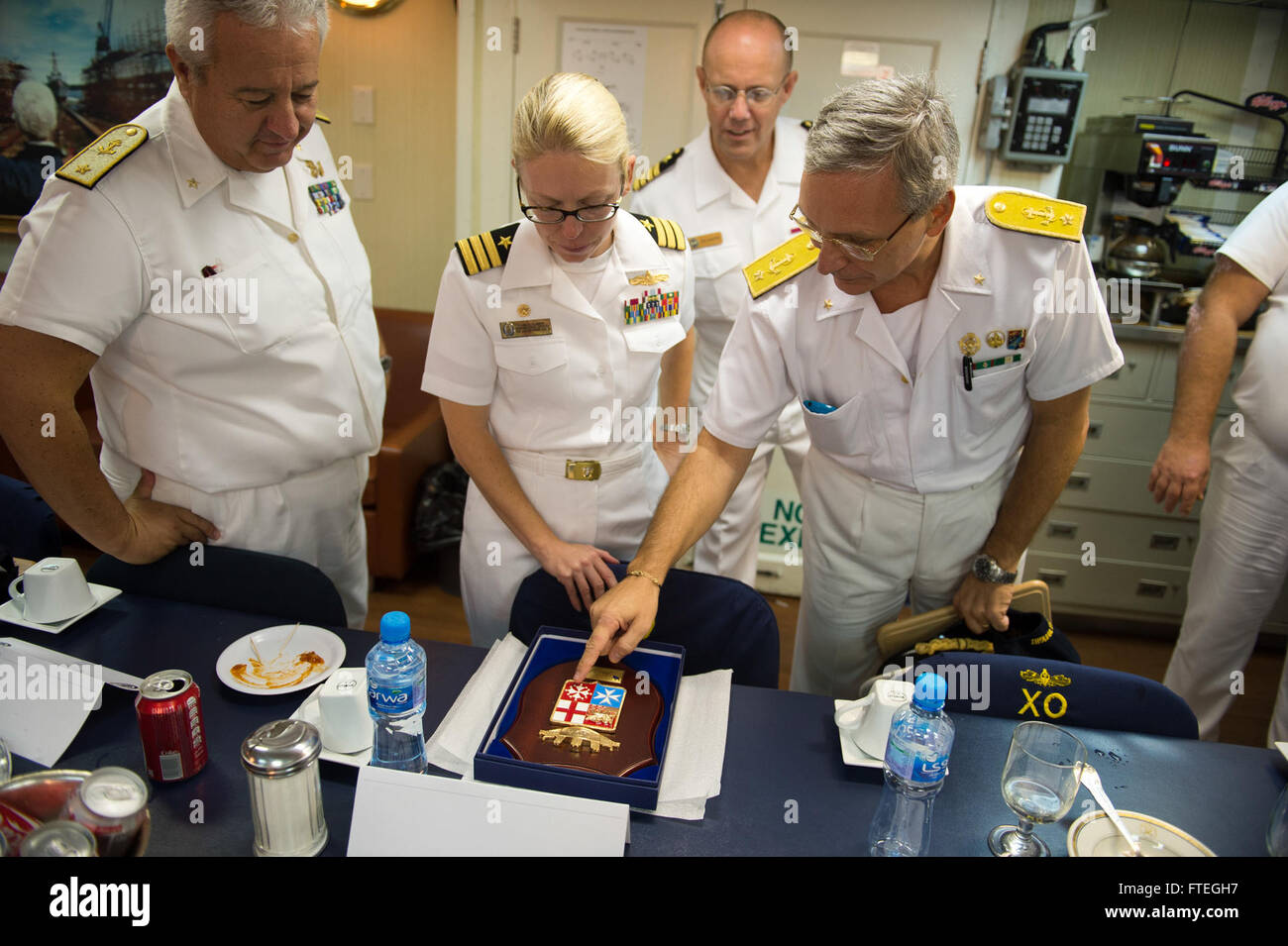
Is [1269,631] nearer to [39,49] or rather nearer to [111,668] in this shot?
[111,668]

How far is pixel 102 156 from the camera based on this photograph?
146 centimetres

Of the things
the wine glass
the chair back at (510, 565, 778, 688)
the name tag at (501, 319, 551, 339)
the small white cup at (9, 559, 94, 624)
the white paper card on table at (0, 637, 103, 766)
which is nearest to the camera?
the wine glass

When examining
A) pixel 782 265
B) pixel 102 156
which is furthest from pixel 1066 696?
pixel 102 156

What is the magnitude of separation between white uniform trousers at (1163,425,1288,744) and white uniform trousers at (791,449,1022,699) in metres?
0.81

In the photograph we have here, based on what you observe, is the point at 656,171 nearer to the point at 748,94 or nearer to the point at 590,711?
the point at 748,94

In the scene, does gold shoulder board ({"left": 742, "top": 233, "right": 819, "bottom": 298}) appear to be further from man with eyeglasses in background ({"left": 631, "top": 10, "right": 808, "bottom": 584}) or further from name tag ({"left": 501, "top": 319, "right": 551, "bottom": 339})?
man with eyeglasses in background ({"left": 631, "top": 10, "right": 808, "bottom": 584})

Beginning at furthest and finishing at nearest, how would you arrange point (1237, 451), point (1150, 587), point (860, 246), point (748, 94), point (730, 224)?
point (1150, 587) < point (730, 224) < point (748, 94) < point (1237, 451) < point (860, 246)

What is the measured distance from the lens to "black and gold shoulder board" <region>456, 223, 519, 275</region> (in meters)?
1.61

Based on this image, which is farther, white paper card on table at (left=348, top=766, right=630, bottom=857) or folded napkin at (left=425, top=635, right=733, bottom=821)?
folded napkin at (left=425, top=635, right=733, bottom=821)

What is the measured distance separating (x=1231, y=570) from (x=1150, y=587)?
1.17 meters

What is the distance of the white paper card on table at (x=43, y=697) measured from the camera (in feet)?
3.92

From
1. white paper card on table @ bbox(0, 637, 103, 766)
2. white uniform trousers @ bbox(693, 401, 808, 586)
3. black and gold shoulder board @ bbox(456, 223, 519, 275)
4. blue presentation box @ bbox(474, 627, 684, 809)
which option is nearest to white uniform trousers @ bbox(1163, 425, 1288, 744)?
white uniform trousers @ bbox(693, 401, 808, 586)

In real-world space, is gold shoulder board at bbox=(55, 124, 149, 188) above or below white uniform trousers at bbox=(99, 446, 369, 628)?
above

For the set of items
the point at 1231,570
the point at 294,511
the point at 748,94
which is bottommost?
the point at 1231,570
